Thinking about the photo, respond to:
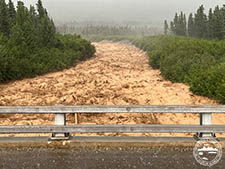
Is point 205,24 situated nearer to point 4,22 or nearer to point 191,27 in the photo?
point 191,27

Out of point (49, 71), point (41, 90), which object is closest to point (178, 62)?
point (41, 90)

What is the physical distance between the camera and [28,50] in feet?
78.2

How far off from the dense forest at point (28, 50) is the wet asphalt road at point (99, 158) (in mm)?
13974

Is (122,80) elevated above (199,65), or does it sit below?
below

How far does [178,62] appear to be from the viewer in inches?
715

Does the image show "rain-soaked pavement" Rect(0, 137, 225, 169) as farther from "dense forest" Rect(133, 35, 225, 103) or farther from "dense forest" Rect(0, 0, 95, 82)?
"dense forest" Rect(0, 0, 95, 82)

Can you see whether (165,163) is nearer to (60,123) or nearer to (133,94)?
(60,123)

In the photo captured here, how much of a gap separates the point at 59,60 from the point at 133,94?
13.7m

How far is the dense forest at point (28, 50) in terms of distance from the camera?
731 inches
